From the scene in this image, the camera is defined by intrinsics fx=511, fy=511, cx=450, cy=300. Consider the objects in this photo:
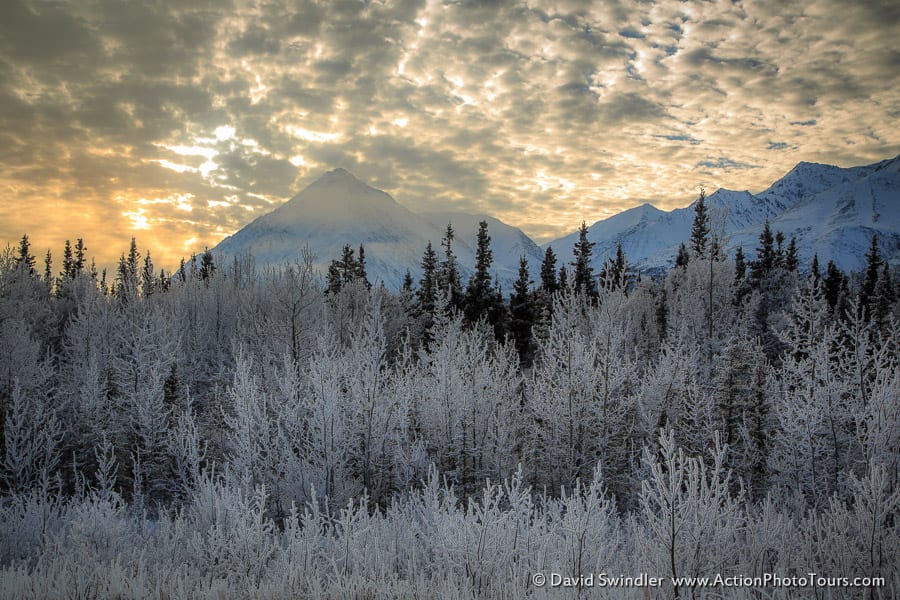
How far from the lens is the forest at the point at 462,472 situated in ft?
21.7

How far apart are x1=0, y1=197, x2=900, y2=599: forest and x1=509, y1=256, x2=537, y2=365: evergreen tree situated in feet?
56.7

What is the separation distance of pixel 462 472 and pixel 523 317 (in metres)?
34.0

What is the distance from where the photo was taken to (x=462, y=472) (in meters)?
14.8

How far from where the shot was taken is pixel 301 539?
8.12 metres

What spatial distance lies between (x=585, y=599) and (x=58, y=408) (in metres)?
22.0

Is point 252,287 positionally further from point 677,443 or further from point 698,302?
point 677,443

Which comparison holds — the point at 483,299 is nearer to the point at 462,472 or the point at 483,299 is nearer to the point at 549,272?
the point at 549,272

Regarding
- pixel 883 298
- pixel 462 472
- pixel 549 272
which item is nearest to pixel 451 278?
pixel 549 272

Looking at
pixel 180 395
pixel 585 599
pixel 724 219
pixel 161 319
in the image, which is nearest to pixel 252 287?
pixel 161 319

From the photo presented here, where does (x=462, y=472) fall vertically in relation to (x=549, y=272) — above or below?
below

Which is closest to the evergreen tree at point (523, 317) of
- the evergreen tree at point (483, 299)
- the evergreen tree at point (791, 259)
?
the evergreen tree at point (483, 299)

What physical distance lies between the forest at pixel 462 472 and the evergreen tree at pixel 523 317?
680 inches

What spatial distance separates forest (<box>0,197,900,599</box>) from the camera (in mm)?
6617

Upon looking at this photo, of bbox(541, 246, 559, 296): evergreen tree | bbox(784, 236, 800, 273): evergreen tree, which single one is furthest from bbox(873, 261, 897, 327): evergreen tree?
bbox(541, 246, 559, 296): evergreen tree
